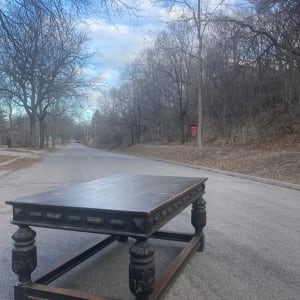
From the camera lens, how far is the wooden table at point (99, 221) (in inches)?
110

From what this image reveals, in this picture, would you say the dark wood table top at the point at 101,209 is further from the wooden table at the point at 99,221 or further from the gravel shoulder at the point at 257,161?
the gravel shoulder at the point at 257,161

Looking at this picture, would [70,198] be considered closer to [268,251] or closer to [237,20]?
[268,251]

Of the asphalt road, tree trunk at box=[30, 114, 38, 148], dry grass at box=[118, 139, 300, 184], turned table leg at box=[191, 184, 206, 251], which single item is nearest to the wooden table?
the asphalt road

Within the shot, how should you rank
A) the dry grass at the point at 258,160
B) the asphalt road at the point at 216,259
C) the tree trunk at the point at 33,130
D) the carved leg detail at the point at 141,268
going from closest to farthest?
the carved leg detail at the point at 141,268
the asphalt road at the point at 216,259
the dry grass at the point at 258,160
the tree trunk at the point at 33,130

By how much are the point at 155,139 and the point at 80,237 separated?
45.8 metres

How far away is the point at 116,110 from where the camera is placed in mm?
61281

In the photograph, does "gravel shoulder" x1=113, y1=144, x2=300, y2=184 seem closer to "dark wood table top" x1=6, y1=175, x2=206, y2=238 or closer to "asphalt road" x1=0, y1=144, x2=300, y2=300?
"asphalt road" x1=0, y1=144, x2=300, y2=300

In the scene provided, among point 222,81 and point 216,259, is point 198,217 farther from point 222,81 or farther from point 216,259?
point 222,81

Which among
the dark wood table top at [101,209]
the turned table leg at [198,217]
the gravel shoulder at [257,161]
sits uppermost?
the dark wood table top at [101,209]

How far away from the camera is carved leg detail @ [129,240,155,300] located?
9.15 feet

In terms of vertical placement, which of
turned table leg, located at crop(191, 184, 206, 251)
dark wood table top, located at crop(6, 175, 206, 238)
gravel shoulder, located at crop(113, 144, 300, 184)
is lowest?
gravel shoulder, located at crop(113, 144, 300, 184)

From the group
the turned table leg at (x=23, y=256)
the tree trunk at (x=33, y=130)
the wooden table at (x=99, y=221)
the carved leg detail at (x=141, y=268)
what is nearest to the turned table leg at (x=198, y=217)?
the wooden table at (x=99, y=221)

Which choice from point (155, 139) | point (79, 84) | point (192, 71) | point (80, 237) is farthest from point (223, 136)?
point (80, 237)

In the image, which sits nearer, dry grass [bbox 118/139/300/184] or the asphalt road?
the asphalt road
